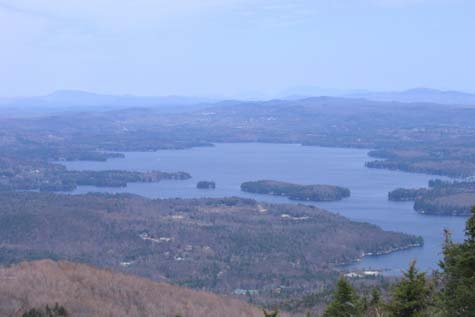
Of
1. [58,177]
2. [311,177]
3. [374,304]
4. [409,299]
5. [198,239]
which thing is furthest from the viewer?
[311,177]

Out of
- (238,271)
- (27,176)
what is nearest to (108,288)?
(238,271)

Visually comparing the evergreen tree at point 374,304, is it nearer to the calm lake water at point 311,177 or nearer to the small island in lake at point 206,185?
the calm lake water at point 311,177

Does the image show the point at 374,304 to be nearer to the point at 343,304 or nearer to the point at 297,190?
the point at 343,304

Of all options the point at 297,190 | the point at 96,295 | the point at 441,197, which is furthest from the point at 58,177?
the point at 96,295

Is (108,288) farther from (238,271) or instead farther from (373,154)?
(373,154)

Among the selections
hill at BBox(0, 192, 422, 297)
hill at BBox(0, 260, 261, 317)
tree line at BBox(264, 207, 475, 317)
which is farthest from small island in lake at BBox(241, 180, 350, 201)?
tree line at BBox(264, 207, 475, 317)
